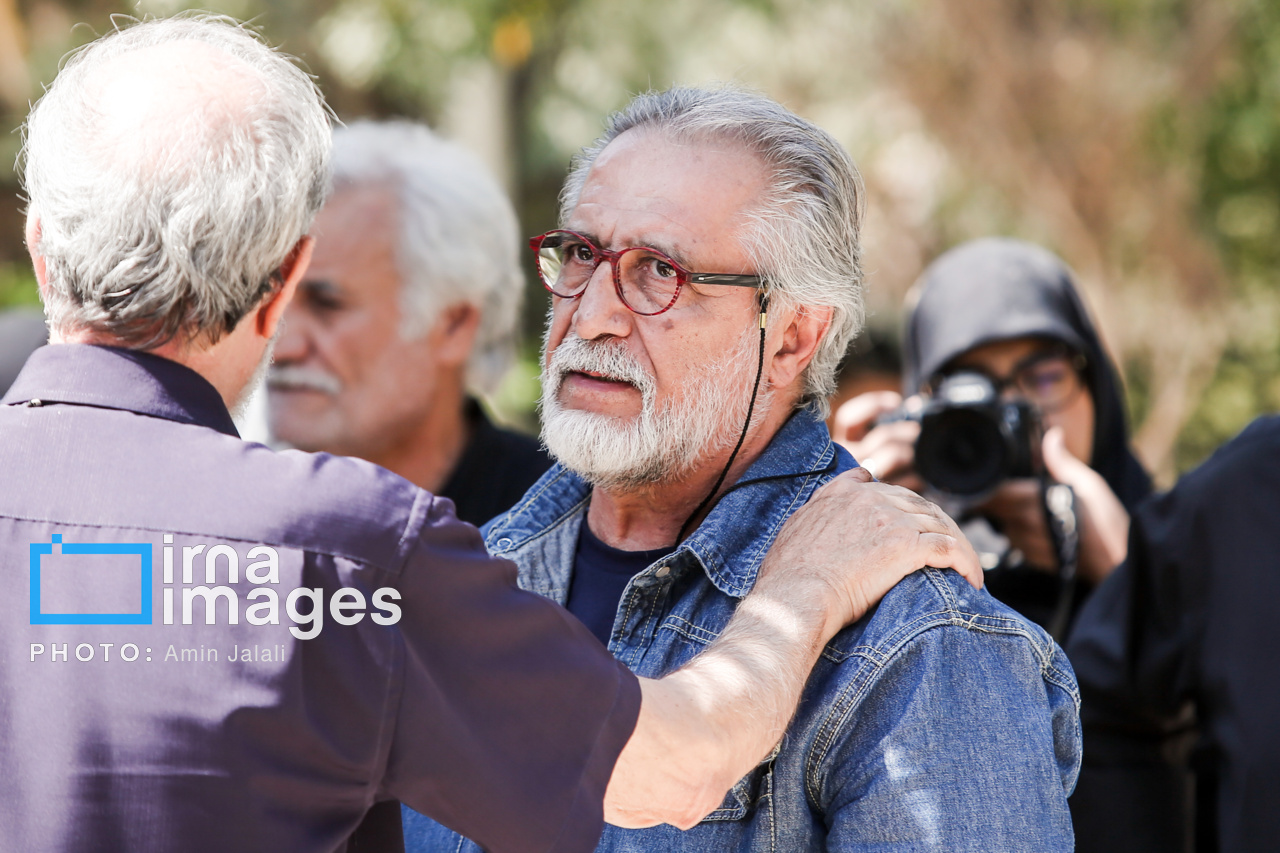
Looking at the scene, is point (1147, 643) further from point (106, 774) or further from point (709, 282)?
point (106, 774)

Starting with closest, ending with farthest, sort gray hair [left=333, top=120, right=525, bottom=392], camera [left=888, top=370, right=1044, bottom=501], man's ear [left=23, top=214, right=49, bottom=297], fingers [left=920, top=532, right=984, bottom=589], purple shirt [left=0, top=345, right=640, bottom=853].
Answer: purple shirt [left=0, top=345, right=640, bottom=853], man's ear [left=23, top=214, right=49, bottom=297], fingers [left=920, top=532, right=984, bottom=589], camera [left=888, top=370, right=1044, bottom=501], gray hair [left=333, top=120, right=525, bottom=392]

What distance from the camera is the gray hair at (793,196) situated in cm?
182

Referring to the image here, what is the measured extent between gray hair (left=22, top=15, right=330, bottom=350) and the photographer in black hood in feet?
5.37

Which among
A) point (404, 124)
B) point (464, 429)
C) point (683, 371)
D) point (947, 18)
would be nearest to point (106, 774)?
point (683, 371)

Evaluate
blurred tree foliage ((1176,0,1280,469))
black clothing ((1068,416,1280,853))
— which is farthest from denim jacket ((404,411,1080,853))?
blurred tree foliage ((1176,0,1280,469))

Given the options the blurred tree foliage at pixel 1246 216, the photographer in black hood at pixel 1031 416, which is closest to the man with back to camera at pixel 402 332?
the photographer in black hood at pixel 1031 416

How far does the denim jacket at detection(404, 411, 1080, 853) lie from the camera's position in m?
1.44

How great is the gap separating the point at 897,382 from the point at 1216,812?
2.79 metres

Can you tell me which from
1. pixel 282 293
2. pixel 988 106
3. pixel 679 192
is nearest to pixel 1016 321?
pixel 679 192

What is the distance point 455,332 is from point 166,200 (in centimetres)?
192

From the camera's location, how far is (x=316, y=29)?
645 centimetres

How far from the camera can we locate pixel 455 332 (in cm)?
320

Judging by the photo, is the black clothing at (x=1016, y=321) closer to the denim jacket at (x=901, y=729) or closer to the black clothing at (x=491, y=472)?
the black clothing at (x=491, y=472)

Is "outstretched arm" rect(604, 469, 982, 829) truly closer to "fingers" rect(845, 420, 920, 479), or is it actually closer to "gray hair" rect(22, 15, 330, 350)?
"gray hair" rect(22, 15, 330, 350)
